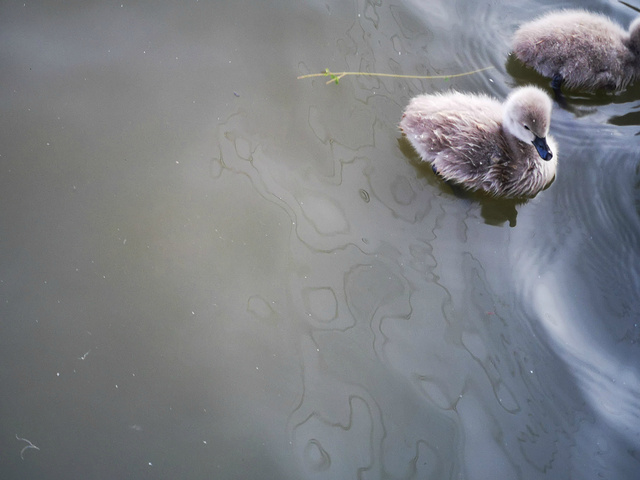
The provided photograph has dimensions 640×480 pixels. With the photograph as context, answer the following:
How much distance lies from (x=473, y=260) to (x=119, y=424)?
1.63 metres

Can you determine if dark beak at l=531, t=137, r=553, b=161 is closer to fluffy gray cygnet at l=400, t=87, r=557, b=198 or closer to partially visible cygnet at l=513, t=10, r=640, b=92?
fluffy gray cygnet at l=400, t=87, r=557, b=198

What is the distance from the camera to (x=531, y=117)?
2.66 meters

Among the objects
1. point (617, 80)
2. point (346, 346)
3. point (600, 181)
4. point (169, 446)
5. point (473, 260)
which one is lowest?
point (169, 446)

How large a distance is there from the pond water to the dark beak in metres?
0.32

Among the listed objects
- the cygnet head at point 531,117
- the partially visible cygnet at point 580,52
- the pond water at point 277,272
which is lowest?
the pond water at point 277,272

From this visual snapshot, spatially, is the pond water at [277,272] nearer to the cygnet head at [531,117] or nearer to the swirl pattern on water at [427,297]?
the swirl pattern on water at [427,297]

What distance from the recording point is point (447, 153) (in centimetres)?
279

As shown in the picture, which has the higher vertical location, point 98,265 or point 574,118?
point 574,118

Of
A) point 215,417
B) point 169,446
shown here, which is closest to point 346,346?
point 215,417

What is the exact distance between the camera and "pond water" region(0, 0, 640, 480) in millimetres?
2029

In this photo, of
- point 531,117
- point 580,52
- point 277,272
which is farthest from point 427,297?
point 580,52

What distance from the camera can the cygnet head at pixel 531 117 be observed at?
2.67 m

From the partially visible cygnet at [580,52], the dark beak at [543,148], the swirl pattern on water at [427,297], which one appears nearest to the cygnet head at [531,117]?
the dark beak at [543,148]

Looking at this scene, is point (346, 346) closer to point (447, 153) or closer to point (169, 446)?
point (169, 446)
